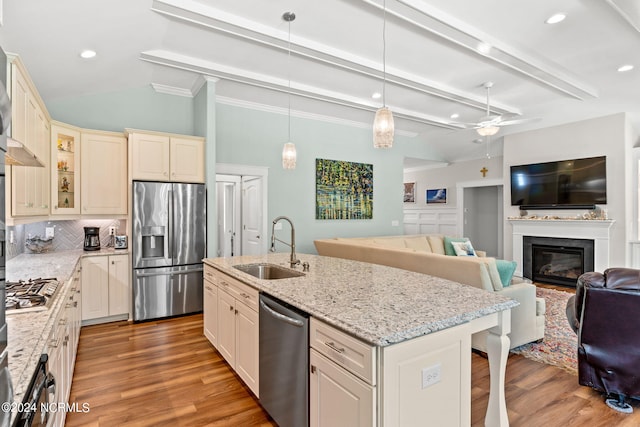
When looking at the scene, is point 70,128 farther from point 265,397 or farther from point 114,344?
point 265,397

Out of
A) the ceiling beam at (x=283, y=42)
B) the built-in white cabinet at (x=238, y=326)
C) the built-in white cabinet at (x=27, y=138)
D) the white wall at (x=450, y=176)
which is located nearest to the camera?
the built-in white cabinet at (x=27, y=138)

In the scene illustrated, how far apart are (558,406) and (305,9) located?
368 centimetres

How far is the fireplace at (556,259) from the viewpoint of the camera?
19.5ft

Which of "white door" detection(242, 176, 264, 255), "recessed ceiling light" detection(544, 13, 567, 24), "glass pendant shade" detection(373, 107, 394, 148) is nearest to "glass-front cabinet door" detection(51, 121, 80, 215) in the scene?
"white door" detection(242, 176, 264, 255)

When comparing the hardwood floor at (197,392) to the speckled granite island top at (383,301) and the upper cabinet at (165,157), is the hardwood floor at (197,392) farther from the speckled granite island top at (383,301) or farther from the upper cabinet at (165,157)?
the upper cabinet at (165,157)

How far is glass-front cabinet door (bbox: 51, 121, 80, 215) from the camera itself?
12.5 ft

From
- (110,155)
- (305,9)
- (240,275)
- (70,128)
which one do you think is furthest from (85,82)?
(240,275)

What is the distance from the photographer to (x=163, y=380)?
2.82 meters

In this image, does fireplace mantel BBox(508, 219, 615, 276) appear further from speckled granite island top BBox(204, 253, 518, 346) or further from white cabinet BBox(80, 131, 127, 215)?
white cabinet BBox(80, 131, 127, 215)

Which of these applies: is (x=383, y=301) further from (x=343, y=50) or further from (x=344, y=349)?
(x=343, y=50)

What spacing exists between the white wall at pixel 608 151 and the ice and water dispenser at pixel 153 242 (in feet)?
21.7

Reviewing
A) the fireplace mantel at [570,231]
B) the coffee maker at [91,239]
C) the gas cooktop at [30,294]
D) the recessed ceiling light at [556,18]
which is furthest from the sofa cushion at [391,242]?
the gas cooktop at [30,294]

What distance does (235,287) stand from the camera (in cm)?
266

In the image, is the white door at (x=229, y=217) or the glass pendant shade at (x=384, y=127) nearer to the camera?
the glass pendant shade at (x=384, y=127)
